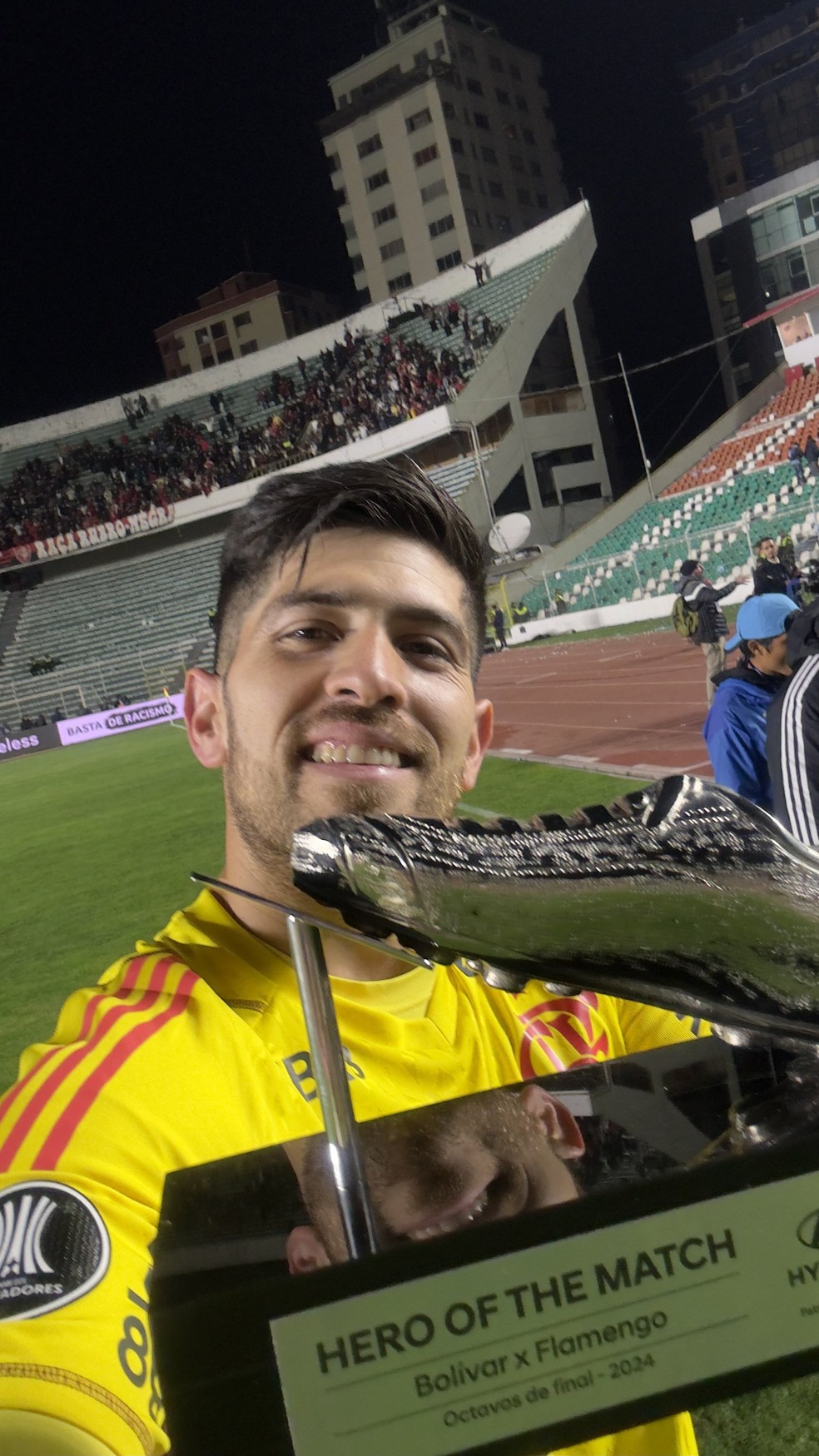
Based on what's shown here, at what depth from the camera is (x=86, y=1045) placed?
68cm

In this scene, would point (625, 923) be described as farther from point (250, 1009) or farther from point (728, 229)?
point (728, 229)

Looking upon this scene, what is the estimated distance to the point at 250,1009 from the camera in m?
0.78

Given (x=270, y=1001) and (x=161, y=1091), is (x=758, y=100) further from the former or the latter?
(x=161, y=1091)

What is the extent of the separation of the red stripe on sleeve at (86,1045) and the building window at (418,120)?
243 inches

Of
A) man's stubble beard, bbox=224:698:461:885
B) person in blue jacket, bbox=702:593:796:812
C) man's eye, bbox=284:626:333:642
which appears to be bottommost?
man's stubble beard, bbox=224:698:461:885

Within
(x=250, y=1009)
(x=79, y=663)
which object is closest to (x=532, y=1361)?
(x=250, y=1009)

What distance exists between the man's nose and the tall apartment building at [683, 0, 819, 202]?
5.61 metres

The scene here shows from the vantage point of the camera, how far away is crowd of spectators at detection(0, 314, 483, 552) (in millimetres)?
8219

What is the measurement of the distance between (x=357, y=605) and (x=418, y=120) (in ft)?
19.7

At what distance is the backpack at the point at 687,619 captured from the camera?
15.6ft

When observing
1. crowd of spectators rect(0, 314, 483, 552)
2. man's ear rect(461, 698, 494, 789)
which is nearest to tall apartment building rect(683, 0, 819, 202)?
crowd of spectators rect(0, 314, 483, 552)

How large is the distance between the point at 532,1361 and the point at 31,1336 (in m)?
0.26

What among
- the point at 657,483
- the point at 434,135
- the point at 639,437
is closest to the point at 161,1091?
the point at 434,135

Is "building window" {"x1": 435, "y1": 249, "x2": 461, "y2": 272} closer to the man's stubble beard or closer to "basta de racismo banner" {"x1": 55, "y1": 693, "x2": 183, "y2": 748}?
"basta de racismo banner" {"x1": 55, "y1": 693, "x2": 183, "y2": 748}
